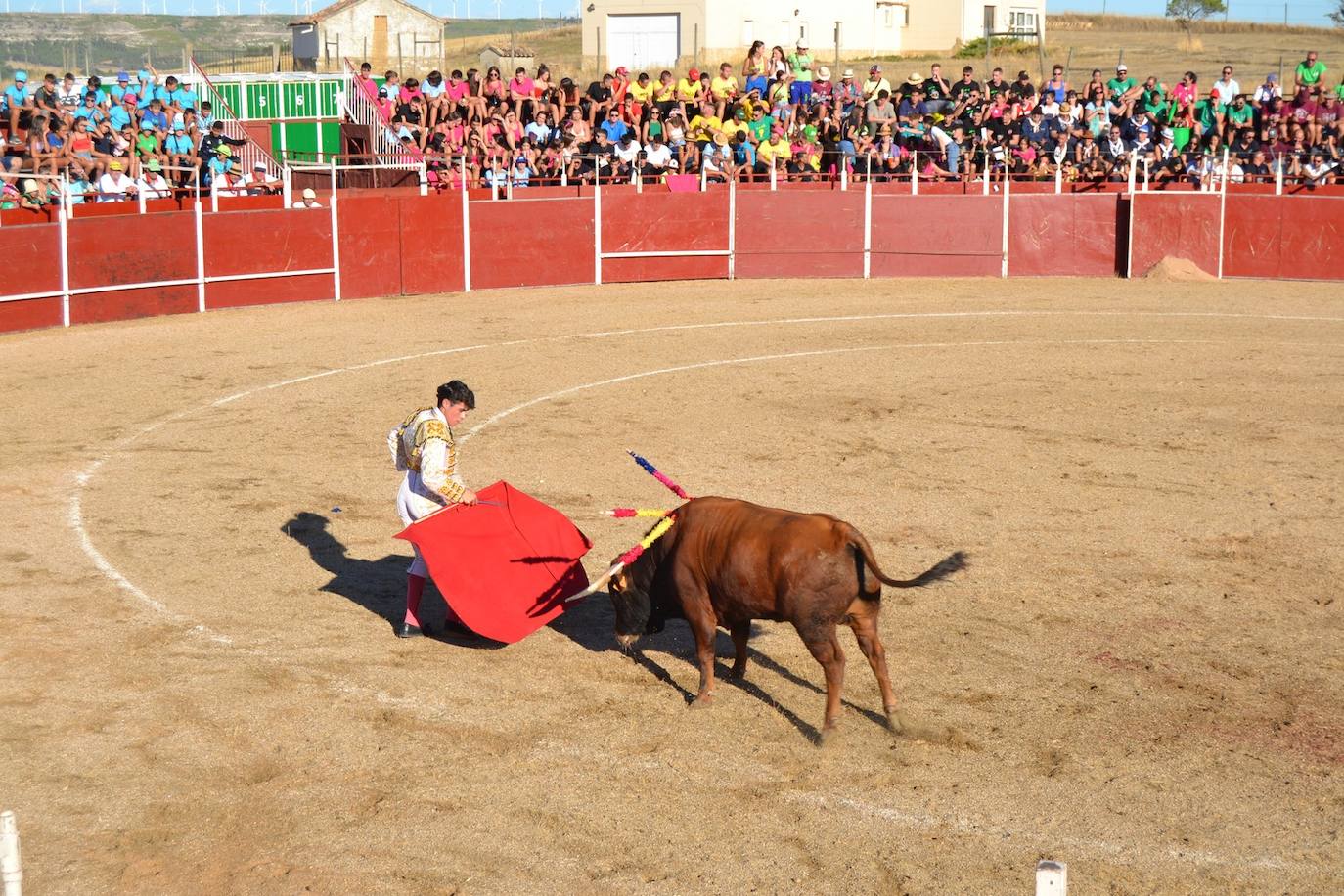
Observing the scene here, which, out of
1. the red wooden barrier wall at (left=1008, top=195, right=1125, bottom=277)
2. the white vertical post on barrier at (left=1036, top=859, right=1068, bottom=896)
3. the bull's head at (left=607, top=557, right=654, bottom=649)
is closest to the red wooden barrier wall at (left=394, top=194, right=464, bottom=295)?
the red wooden barrier wall at (left=1008, top=195, right=1125, bottom=277)

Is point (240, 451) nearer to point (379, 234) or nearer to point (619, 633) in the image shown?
point (619, 633)

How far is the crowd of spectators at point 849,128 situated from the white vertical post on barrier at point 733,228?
0.87m

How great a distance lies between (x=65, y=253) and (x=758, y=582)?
13970mm

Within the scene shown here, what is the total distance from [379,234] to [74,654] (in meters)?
14.0

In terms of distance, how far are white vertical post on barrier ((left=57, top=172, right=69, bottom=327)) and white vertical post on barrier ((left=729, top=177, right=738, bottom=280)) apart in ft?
31.0

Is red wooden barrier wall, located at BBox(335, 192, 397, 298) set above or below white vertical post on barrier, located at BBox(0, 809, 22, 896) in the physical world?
above

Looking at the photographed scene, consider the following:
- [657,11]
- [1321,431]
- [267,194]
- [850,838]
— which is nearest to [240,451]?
[850,838]

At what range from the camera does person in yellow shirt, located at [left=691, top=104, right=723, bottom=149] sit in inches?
1001

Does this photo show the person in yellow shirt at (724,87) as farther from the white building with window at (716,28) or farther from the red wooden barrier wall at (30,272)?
the white building with window at (716,28)

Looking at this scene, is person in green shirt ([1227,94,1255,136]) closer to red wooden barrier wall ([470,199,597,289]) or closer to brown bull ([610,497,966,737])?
red wooden barrier wall ([470,199,597,289])

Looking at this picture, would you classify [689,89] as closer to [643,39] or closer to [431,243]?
[431,243]

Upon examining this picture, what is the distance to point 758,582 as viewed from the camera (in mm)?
6695

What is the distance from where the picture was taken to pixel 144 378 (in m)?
15.2

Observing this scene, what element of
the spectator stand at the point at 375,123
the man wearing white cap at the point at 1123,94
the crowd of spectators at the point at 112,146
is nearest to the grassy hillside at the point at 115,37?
the spectator stand at the point at 375,123
